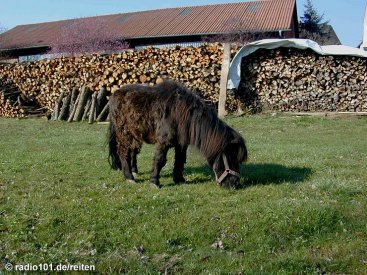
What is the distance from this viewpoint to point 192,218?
627cm

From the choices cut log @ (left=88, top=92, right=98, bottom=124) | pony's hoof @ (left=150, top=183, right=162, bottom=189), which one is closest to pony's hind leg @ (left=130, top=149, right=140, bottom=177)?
pony's hoof @ (left=150, top=183, right=162, bottom=189)

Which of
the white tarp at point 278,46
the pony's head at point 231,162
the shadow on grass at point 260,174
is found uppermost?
the white tarp at point 278,46

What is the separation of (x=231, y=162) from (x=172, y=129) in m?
1.18

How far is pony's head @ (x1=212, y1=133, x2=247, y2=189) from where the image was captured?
7.71 metres

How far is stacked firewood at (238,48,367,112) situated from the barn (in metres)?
15.9

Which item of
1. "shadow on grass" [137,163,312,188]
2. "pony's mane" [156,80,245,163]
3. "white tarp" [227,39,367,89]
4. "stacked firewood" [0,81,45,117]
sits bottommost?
"stacked firewood" [0,81,45,117]

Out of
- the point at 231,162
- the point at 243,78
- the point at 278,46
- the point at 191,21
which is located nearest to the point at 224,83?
the point at 243,78

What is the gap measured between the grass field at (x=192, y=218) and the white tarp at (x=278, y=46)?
9.97 meters

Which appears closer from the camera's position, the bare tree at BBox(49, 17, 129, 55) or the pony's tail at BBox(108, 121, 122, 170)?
the pony's tail at BBox(108, 121, 122, 170)

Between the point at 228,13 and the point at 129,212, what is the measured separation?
36.9 metres

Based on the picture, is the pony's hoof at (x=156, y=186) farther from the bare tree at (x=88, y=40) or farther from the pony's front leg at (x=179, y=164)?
the bare tree at (x=88, y=40)

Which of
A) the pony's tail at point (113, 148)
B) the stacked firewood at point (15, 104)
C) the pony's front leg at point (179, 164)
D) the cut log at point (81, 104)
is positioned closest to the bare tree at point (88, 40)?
the stacked firewood at point (15, 104)

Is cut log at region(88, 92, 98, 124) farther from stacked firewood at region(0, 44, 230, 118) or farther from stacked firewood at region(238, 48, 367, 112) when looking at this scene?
stacked firewood at region(238, 48, 367, 112)

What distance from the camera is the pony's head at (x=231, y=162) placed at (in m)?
7.71
